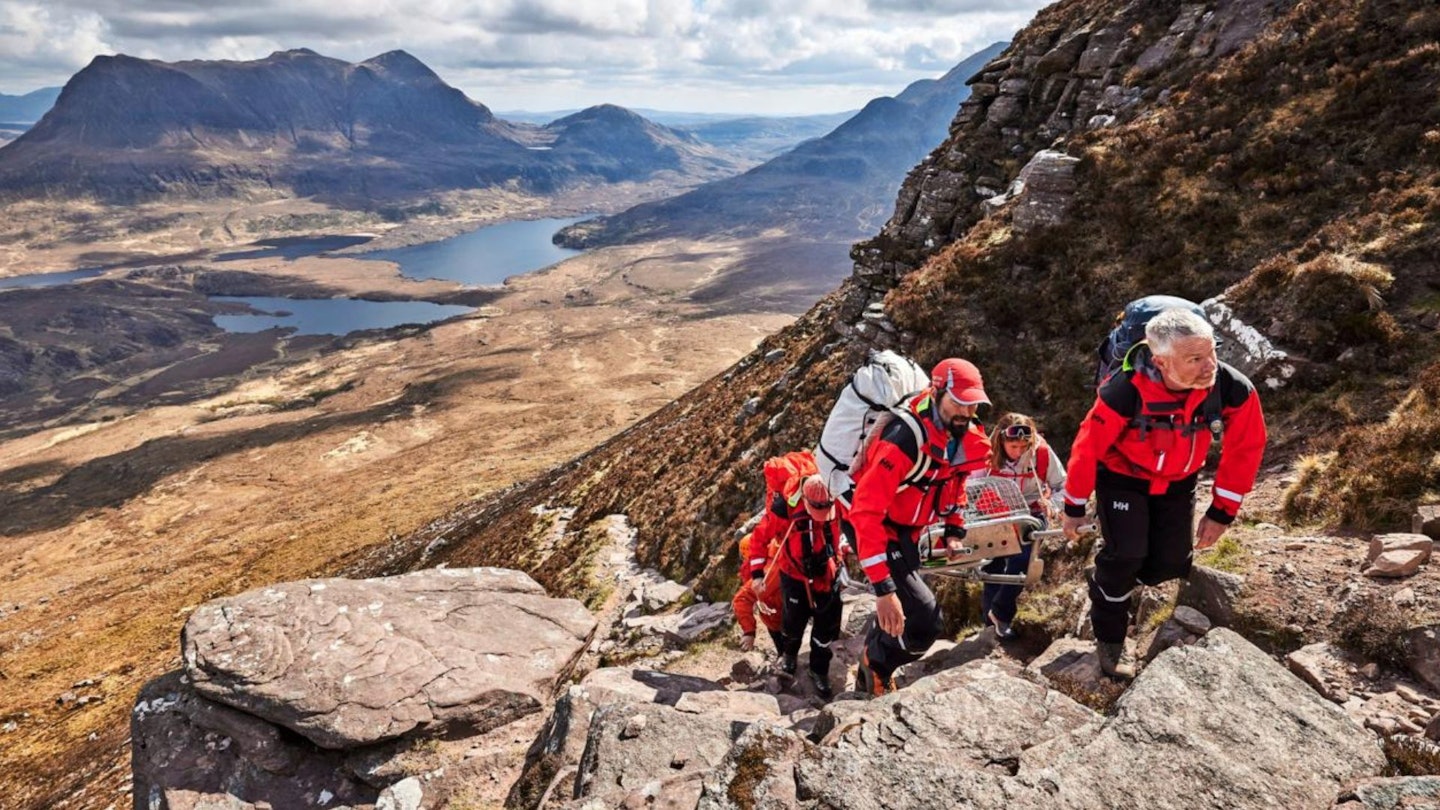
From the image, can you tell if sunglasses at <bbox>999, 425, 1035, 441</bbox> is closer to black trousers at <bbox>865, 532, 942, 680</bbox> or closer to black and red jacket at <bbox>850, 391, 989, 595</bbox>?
black and red jacket at <bbox>850, 391, 989, 595</bbox>

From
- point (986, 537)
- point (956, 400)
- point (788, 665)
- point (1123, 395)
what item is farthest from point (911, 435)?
point (788, 665)

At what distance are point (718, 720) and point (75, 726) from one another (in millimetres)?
29437

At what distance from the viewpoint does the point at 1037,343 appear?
16.3 metres

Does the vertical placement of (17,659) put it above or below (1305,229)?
below

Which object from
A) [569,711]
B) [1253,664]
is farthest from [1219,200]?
[569,711]

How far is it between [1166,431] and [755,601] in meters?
6.55

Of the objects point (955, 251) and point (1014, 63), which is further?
point (1014, 63)

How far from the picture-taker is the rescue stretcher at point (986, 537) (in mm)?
7297

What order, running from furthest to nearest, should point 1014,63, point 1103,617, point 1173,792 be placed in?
point 1014,63 < point 1103,617 < point 1173,792

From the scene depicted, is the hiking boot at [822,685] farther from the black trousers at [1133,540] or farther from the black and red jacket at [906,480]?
the black trousers at [1133,540]

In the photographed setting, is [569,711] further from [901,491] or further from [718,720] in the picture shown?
[901,491]

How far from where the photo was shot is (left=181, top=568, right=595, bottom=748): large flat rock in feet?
30.8

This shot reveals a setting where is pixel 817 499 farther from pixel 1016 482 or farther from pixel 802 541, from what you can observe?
pixel 1016 482

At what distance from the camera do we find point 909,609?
7.29m
